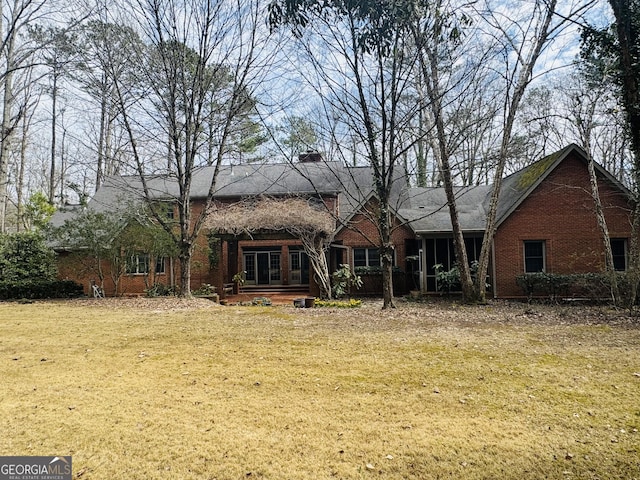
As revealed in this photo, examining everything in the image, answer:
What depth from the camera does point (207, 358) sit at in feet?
19.2

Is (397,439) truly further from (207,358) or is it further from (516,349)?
(516,349)

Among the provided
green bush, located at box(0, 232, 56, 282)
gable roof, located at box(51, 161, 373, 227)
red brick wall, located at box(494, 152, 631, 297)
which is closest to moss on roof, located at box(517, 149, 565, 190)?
red brick wall, located at box(494, 152, 631, 297)

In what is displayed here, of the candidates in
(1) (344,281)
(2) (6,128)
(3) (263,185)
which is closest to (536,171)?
(1) (344,281)

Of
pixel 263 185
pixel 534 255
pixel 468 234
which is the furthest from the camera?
pixel 263 185

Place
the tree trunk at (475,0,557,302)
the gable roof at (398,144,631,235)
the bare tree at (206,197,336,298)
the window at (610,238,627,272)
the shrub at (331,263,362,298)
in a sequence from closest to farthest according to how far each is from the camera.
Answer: the tree trunk at (475,0,557,302) → the bare tree at (206,197,336,298) → the gable roof at (398,144,631,235) → the window at (610,238,627,272) → the shrub at (331,263,362,298)

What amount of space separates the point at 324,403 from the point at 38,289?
15.7 m

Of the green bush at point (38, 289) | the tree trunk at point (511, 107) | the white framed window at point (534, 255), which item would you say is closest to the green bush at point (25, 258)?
the green bush at point (38, 289)

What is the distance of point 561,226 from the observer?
51.1ft

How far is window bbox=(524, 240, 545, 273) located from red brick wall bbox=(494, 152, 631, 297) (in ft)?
→ 0.73

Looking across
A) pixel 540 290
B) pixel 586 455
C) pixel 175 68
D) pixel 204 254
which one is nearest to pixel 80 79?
pixel 175 68

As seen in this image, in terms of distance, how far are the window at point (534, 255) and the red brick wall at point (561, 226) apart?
224 millimetres

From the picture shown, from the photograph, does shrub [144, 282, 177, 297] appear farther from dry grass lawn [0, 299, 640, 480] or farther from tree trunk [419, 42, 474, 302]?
tree trunk [419, 42, 474, 302]

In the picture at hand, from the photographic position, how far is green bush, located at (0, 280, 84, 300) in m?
14.9

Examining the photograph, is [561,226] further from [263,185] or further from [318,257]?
[263,185]
